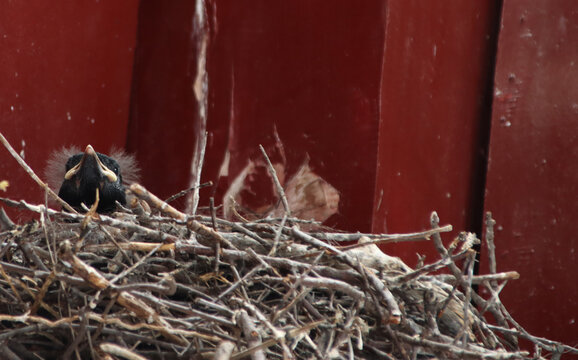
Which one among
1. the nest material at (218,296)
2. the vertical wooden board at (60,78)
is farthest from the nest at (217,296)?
the vertical wooden board at (60,78)

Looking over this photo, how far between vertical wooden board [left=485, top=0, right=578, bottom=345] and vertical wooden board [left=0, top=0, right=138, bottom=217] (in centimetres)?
152

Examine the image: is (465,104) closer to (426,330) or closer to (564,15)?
(564,15)

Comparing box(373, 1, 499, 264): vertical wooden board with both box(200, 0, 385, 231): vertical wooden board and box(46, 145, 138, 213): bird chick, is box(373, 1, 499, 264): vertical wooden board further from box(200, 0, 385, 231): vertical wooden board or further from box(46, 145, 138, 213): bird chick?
box(46, 145, 138, 213): bird chick

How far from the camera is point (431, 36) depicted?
3.28m

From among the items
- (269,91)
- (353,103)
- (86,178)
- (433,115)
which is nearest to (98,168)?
(86,178)

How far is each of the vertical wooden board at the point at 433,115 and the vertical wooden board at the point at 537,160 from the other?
10 cm

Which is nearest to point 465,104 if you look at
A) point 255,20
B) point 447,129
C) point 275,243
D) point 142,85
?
point 447,129

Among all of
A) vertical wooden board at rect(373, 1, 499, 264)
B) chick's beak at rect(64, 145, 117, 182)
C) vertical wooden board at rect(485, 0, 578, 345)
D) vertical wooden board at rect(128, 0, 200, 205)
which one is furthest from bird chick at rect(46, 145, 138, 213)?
vertical wooden board at rect(485, 0, 578, 345)

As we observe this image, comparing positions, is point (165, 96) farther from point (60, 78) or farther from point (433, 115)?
point (433, 115)

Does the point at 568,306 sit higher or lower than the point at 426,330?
lower

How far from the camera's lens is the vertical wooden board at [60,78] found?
9.30 ft

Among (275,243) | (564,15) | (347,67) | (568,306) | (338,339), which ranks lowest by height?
(568,306)

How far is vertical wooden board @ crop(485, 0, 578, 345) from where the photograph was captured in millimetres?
3434

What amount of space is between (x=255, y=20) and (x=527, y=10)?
113 centimetres
